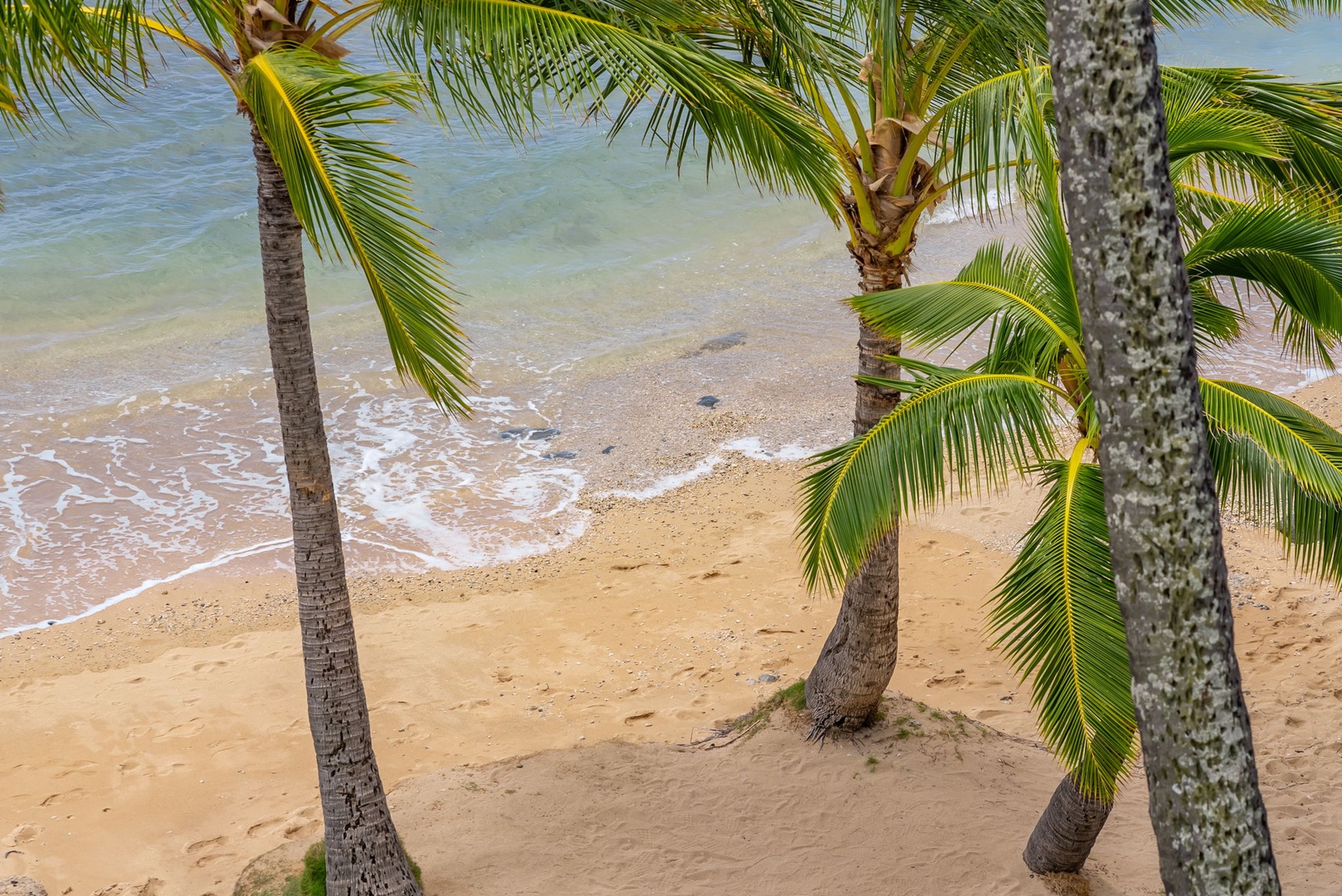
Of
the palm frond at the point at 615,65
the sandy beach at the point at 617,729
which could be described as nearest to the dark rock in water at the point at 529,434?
the sandy beach at the point at 617,729

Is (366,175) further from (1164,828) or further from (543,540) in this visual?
(543,540)

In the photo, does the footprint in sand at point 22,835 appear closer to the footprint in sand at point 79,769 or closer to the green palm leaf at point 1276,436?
the footprint in sand at point 79,769

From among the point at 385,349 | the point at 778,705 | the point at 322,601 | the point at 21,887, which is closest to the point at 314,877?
the point at 21,887

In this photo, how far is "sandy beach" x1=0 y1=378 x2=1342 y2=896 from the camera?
6.17 meters

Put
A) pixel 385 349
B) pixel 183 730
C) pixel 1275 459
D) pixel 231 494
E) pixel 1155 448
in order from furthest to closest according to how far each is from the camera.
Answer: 1. pixel 385 349
2. pixel 231 494
3. pixel 183 730
4. pixel 1275 459
5. pixel 1155 448

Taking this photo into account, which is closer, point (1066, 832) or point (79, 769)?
point (1066, 832)

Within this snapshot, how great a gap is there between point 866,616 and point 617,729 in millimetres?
2230

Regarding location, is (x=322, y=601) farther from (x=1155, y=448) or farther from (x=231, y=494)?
(x=231, y=494)

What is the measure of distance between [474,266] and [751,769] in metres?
13.3

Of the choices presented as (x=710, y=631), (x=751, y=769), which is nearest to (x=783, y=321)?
(x=710, y=631)

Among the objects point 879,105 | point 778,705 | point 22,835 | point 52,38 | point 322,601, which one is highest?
point 52,38

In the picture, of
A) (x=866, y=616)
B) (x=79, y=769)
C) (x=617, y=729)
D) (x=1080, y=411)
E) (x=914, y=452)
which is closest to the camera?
(x=914, y=452)

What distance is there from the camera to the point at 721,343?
14742 millimetres

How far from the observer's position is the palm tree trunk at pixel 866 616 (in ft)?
19.3
